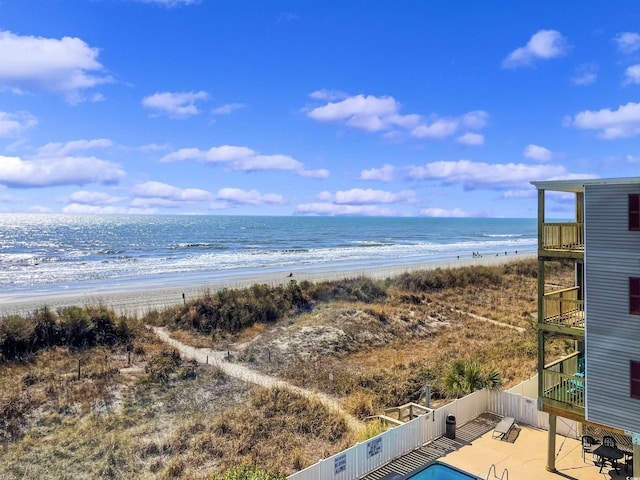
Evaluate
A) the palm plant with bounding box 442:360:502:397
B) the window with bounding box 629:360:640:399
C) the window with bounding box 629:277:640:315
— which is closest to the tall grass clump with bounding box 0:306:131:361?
the palm plant with bounding box 442:360:502:397

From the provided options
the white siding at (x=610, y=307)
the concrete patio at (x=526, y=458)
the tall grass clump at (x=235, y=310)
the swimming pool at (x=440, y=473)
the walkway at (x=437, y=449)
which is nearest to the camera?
the white siding at (x=610, y=307)

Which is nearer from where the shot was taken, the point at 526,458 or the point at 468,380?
the point at 526,458

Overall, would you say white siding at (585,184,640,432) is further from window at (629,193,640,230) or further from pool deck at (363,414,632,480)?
pool deck at (363,414,632,480)

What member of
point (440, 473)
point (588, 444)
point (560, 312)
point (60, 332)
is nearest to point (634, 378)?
point (560, 312)

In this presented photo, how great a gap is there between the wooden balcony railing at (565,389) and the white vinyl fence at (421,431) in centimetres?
240

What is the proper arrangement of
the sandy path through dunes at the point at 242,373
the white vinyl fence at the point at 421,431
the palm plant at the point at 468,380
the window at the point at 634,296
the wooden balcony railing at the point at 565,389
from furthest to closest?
the sandy path through dunes at the point at 242,373
the palm plant at the point at 468,380
the wooden balcony railing at the point at 565,389
the white vinyl fence at the point at 421,431
the window at the point at 634,296

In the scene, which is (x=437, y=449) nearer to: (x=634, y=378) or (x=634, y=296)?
(x=634, y=378)

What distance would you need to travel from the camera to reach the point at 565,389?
12359 mm

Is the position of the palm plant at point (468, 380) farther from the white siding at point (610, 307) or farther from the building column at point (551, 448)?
the white siding at point (610, 307)

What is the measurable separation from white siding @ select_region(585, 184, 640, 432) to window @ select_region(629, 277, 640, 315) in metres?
0.08

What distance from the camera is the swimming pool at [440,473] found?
37.7 feet

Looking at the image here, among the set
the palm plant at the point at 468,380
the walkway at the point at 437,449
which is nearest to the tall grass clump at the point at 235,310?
the palm plant at the point at 468,380

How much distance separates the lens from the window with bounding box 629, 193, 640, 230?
1021 cm

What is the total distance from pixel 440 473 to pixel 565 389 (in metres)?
3.90
